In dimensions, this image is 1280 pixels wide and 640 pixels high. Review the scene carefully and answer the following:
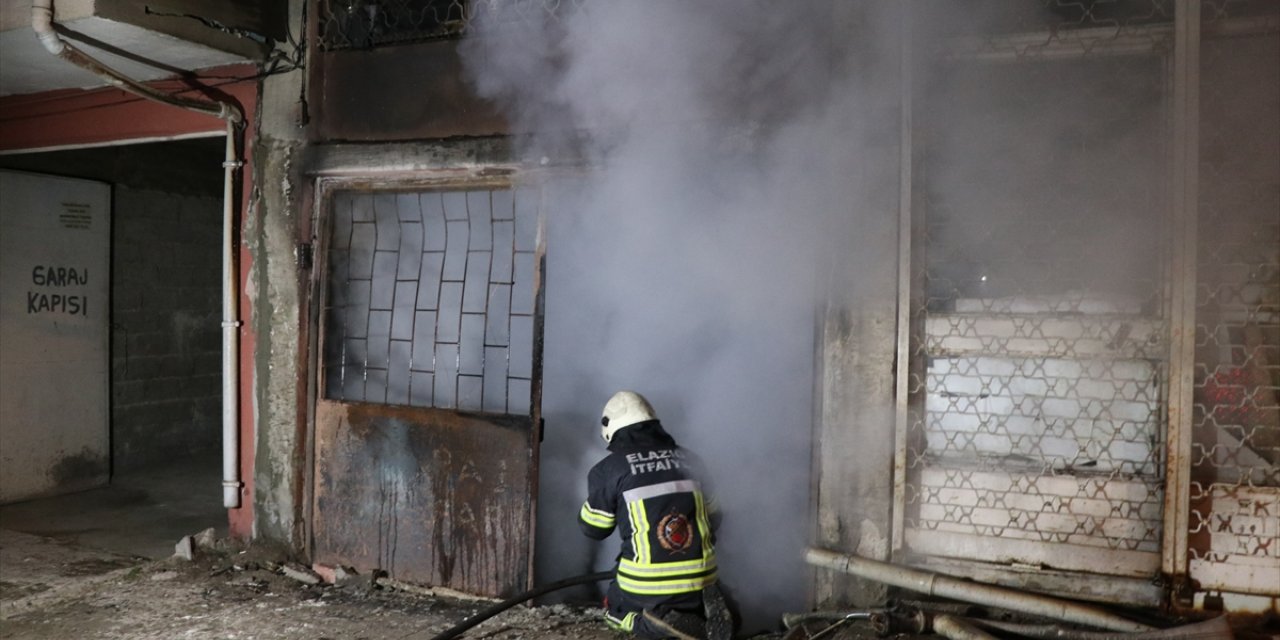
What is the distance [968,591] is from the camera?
15.7 ft

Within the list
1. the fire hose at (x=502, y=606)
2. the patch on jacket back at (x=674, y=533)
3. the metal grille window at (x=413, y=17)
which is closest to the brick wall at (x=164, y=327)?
the metal grille window at (x=413, y=17)

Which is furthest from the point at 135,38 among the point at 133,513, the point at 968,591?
the point at 968,591

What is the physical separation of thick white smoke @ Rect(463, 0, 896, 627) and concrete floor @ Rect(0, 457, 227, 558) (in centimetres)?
368

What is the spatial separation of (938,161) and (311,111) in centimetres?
467

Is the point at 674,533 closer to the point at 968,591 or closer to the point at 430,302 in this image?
the point at 968,591

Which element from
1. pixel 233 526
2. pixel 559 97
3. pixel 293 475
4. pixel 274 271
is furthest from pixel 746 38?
pixel 233 526

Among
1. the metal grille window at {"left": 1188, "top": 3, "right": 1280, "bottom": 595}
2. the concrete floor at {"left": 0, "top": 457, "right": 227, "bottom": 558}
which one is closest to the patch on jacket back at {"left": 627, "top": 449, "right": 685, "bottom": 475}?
the metal grille window at {"left": 1188, "top": 3, "right": 1280, "bottom": 595}

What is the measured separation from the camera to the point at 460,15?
633 cm

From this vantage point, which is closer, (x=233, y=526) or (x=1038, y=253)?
(x=1038, y=253)

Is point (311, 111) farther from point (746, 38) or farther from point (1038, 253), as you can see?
point (1038, 253)

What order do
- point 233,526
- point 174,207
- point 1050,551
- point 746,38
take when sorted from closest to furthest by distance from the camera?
point 1050,551 → point 746,38 → point 233,526 → point 174,207

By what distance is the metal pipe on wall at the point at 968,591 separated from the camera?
14.6 ft

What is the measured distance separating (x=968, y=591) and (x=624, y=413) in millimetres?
2142

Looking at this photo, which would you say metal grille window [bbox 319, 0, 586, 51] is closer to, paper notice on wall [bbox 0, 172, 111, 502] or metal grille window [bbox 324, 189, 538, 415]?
metal grille window [bbox 324, 189, 538, 415]
